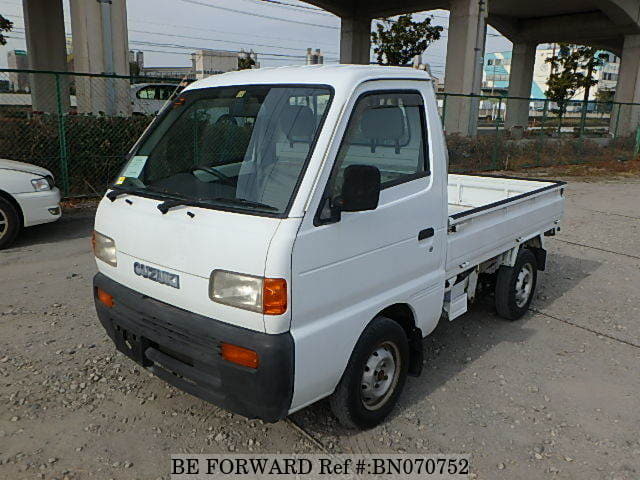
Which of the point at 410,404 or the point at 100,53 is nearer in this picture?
the point at 410,404

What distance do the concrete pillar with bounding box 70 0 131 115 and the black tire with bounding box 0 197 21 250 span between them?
173 inches

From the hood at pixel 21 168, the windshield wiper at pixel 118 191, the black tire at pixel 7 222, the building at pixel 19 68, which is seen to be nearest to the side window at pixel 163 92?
the building at pixel 19 68

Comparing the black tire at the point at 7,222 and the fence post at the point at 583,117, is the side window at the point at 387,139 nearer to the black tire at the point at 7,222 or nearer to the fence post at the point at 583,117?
the black tire at the point at 7,222

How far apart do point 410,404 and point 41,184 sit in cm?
573

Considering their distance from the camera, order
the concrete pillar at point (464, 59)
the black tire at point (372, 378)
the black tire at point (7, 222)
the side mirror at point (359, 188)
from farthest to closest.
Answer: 1. the concrete pillar at point (464, 59)
2. the black tire at point (7, 222)
3. the black tire at point (372, 378)
4. the side mirror at point (359, 188)

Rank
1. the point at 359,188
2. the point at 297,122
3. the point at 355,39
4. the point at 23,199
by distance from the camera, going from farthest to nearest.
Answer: the point at 355,39 → the point at 23,199 → the point at 297,122 → the point at 359,188

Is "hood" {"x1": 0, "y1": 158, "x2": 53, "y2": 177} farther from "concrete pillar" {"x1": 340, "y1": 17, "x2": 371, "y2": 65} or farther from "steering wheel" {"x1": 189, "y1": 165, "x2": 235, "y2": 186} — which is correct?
"concrete pillar" {"x1": 340, "y1": 17, "x2": 371, "y2": 65}

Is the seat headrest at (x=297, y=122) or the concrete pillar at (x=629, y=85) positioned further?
the concrete pillar at (x=629, y=85)

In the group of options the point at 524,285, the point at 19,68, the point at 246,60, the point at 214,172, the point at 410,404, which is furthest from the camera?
the point at 246,60

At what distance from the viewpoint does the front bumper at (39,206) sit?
6.81m

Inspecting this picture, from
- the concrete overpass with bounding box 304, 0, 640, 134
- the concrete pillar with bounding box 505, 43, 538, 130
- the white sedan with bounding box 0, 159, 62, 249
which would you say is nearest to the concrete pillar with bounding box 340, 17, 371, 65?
the concrete overpass with bounding box 304, 0, 640, 134

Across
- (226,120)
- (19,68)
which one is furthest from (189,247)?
(19,68)

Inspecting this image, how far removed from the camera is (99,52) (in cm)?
1064

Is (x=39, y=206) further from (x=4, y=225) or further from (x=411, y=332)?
(x=411, y=332)
